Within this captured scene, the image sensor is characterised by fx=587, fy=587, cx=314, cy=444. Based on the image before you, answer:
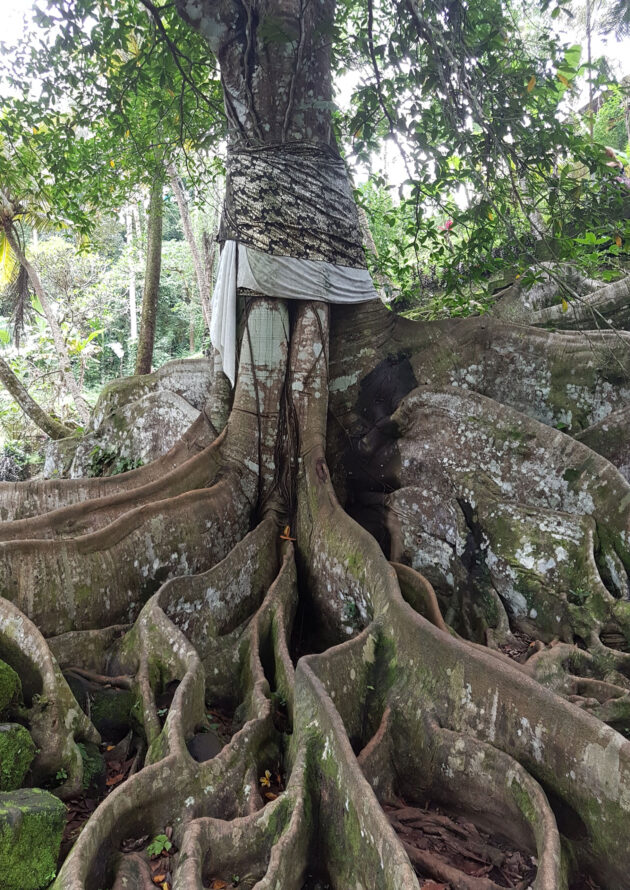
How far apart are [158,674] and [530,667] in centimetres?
214

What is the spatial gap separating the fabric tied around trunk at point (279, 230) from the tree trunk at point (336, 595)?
0.03 m

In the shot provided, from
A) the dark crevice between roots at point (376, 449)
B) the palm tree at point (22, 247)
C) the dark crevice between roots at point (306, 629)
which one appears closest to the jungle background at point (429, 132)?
the palm tree at point (22, 247)

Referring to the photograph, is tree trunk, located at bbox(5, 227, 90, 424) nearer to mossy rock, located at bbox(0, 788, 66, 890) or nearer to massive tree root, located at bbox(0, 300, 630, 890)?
massive tree root, located at bbox(0, 300, 630, 890)

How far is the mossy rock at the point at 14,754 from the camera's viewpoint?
2488 mm

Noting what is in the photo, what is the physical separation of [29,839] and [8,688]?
2.69 feet

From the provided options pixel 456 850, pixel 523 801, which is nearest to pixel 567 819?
pixel 523 801

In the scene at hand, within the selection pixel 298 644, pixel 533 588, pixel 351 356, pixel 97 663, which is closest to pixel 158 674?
pixel 97 663

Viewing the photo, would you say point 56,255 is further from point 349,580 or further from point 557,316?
point 349,580

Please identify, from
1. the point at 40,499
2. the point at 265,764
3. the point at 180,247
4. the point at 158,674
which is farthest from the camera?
the point at 180,247

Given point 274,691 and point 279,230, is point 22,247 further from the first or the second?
point 274,691

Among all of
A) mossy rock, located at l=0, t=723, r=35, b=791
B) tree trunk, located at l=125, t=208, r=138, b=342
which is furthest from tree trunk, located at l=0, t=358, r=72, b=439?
tree trunk, located at l=125, t=208, r=138, b=342

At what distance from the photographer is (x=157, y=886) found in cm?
220

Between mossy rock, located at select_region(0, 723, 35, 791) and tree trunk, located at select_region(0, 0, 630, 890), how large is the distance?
143 millimetres

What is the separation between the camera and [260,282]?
15.7 ft
